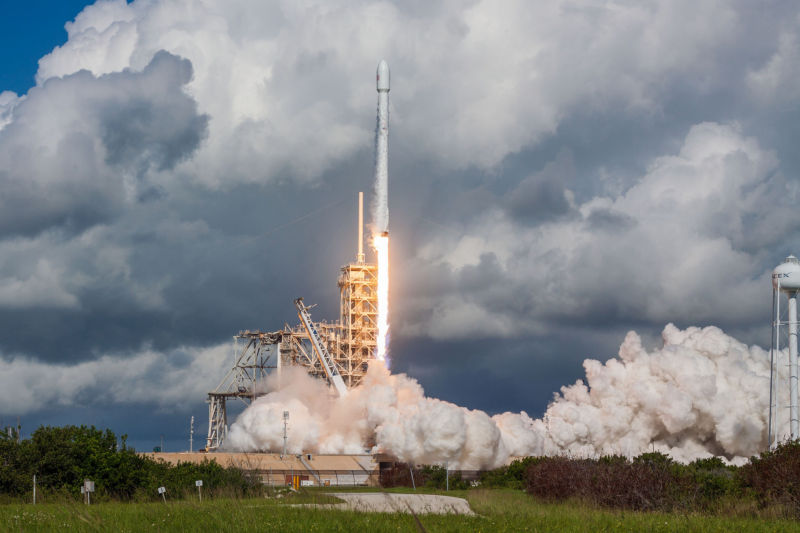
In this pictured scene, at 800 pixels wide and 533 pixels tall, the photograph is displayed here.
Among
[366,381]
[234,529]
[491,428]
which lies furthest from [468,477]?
[234,529]

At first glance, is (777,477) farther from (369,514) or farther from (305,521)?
(305,521)

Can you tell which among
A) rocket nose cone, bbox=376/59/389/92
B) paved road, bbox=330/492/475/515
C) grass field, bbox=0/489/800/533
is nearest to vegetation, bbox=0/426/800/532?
grass field, bbox=0/489/800/533

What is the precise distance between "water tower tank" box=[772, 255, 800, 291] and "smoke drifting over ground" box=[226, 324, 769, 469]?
1265 cm

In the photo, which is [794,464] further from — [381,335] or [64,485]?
[381,335]

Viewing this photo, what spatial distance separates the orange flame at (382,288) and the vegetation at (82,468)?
36.3 m

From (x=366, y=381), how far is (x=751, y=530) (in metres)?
57.4

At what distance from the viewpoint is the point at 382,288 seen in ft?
272

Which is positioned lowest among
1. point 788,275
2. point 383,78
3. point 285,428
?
point 285,428

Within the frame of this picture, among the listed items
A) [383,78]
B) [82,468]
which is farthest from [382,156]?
[82,468]

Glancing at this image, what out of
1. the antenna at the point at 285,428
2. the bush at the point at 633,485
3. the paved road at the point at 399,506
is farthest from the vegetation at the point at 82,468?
the antenna at the point at 285,428

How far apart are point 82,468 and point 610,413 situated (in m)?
51.4

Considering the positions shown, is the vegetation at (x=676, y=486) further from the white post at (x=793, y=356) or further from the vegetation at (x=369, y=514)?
the white post at (x=793, y=356)

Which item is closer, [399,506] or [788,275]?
[399,506]

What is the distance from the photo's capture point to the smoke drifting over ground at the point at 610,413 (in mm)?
76125
